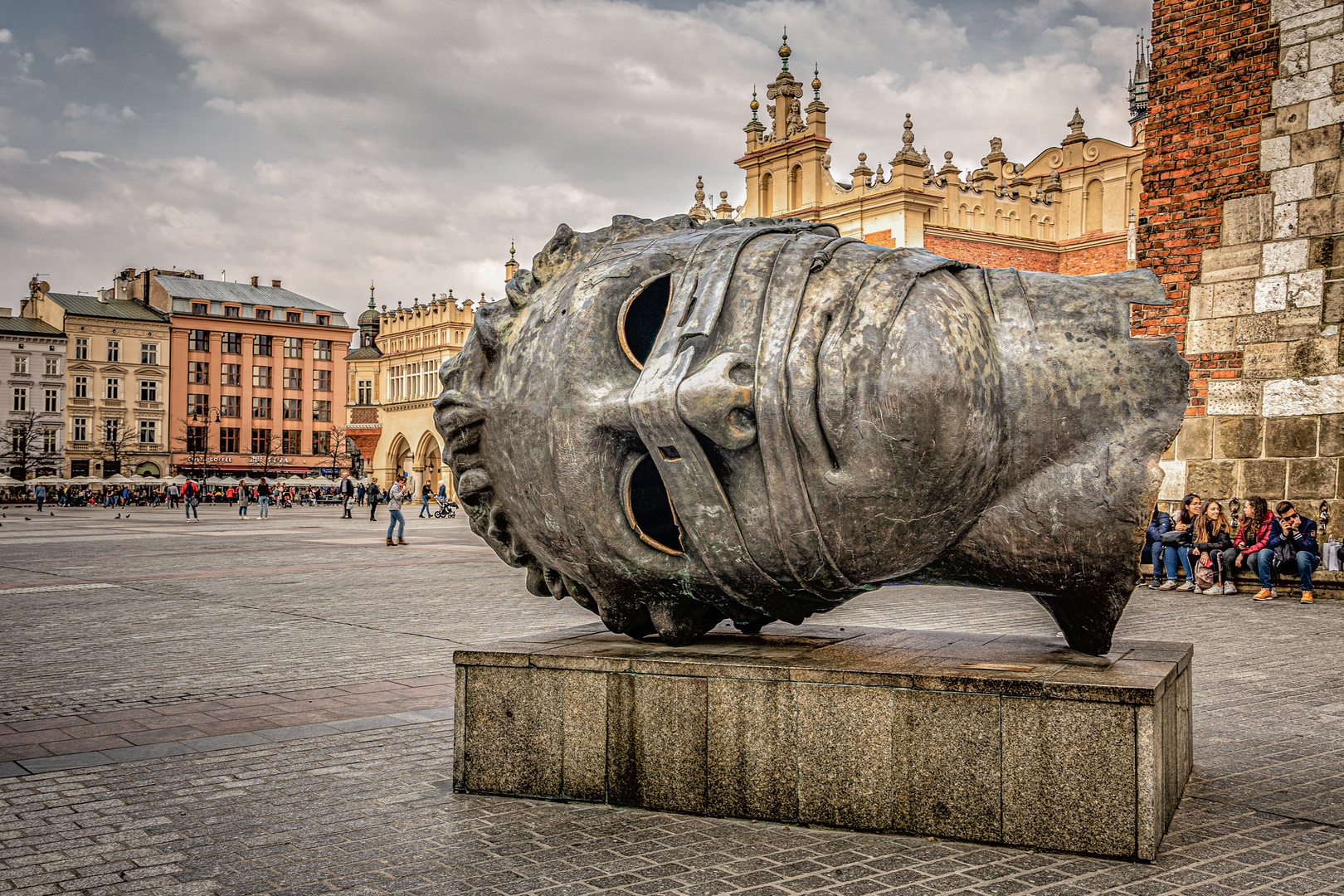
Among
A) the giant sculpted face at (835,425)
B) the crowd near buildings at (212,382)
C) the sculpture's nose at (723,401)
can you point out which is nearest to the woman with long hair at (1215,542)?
the giant sculpted face at (835,425)

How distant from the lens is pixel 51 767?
511 cm

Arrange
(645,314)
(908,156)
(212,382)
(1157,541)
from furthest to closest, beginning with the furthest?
(212,382) < (908,156) < (1157,541) < (645,314)

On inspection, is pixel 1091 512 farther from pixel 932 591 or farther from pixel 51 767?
pixel 932 591

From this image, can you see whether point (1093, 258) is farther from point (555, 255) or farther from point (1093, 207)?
point (555, 255)

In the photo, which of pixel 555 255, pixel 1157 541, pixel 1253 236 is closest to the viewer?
pixel 555 255

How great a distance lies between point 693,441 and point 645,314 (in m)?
0.89

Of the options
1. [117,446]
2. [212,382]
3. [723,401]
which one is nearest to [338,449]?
[212,382]

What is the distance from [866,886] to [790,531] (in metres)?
1.24

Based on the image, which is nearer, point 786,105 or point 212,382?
point 786,105

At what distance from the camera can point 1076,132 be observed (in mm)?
41188

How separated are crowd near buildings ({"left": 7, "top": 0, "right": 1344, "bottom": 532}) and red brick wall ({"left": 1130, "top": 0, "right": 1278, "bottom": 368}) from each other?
2 cm

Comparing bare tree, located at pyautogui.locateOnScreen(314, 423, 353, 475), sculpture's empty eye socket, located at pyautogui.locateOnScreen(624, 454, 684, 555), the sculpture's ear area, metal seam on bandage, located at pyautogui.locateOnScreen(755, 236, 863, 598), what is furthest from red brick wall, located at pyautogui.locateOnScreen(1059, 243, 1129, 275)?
bare tree, located at pyautogui.locateOnScreen(314, 423, 353, 475)

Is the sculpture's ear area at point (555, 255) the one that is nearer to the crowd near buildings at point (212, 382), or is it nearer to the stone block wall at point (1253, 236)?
the stone block wall at point (1253, 236)

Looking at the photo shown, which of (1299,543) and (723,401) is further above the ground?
(723,401)
